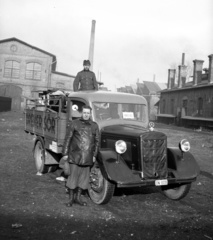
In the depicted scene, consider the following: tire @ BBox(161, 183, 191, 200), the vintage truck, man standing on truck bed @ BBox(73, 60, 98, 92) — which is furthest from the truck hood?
man standing on truck bed @ BBox(73, 60, 98, 92)

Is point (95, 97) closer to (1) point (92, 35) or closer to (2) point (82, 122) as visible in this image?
(2) point (82, 122)

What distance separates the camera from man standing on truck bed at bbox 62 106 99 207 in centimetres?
479

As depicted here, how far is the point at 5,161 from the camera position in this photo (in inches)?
327

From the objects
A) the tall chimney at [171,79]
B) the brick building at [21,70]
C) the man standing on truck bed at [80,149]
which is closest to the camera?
the man standing on truck bed at [80,149]

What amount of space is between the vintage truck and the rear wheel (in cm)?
3

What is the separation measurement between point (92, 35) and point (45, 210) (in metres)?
21.8

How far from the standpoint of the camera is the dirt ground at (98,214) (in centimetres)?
379

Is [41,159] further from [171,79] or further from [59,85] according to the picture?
[171,79]

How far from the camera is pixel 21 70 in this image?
3494 cm

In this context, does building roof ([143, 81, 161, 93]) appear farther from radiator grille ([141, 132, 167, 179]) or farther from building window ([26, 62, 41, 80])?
radiator grille ([141, 132, 167, 179])

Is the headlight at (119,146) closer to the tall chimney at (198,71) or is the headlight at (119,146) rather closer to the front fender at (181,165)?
the front fender at (181,165)

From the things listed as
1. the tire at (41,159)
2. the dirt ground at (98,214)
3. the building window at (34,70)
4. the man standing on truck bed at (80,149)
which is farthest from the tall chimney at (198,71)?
the man standing on truck bed at (80,149)

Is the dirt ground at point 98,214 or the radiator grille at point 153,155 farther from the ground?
the radiator grille at point 153,155

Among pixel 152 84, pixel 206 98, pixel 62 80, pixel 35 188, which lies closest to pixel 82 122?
pixel 35 188
